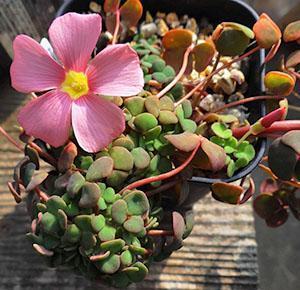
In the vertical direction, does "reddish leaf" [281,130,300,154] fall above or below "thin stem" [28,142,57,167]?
below

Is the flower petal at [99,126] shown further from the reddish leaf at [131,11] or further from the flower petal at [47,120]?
the reddish leaf at [131,11]

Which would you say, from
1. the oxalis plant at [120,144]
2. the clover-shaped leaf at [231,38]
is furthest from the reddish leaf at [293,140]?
the clover-shaped leaf at [231,38]

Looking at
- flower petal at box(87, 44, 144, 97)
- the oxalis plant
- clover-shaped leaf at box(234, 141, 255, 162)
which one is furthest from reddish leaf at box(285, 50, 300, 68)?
flower petal at box(87, 44, 144, 97)

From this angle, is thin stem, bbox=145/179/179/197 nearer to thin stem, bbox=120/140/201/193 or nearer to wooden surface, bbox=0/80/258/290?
thin stem, bbox=120/140/201/193

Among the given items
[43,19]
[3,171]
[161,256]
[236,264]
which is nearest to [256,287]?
[236,264]

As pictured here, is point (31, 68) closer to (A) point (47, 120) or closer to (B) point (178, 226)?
(A) point (47, 120)

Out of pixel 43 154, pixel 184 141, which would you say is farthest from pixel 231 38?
pixel 43 154
